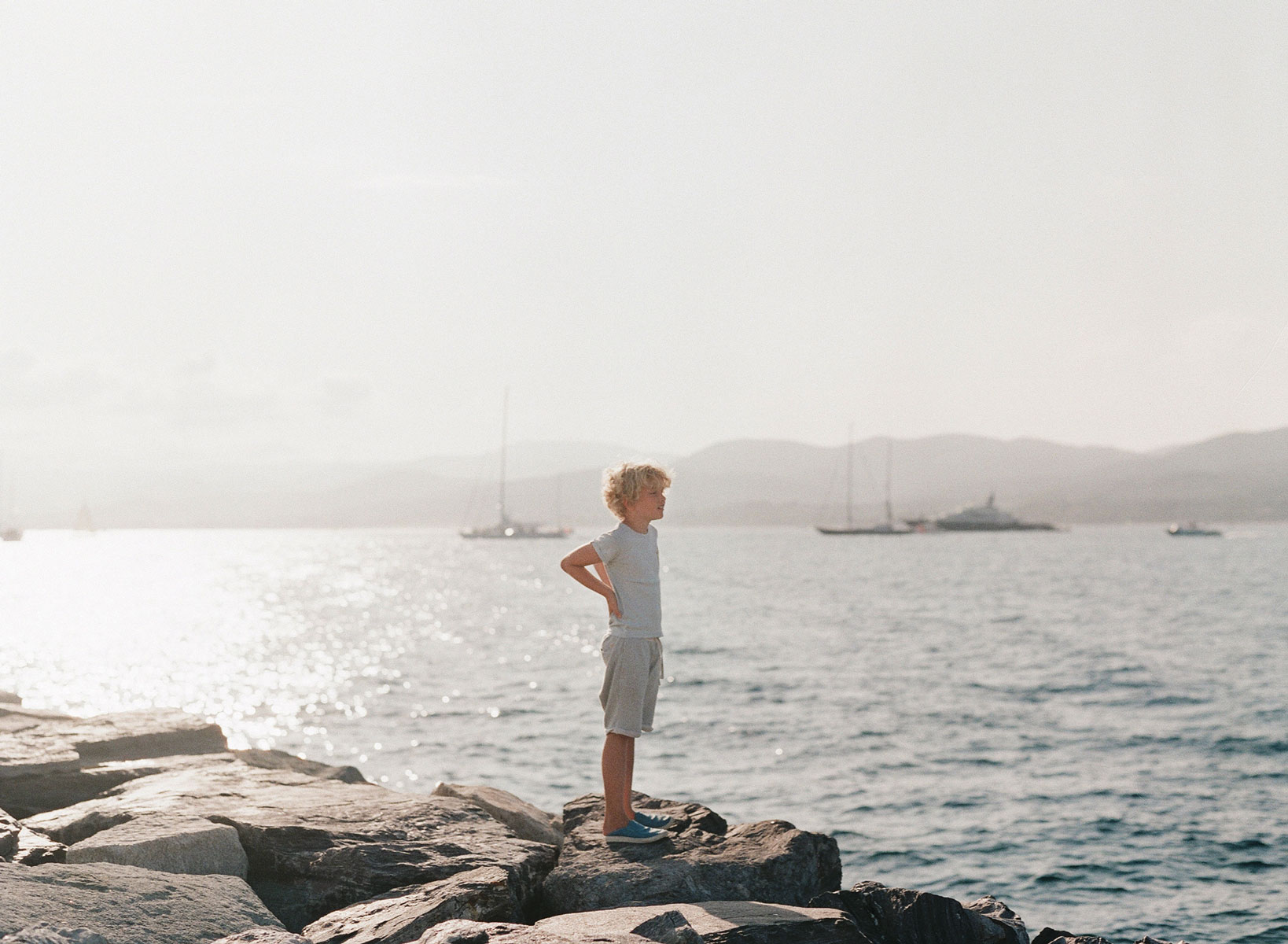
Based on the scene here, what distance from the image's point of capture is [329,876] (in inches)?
269

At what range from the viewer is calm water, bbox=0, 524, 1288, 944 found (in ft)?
42.8

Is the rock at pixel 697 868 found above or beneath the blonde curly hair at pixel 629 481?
beneath

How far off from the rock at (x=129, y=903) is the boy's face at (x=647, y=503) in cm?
307

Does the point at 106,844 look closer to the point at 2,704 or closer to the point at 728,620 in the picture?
the point at 2,704

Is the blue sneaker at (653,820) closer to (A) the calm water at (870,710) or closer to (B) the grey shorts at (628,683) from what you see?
(B) the grey shorts at (628,683)

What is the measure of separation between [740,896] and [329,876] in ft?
8.41

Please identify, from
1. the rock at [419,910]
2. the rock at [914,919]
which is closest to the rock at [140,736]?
the rock at [419,910]

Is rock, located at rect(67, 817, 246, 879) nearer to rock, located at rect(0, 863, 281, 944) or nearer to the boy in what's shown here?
rock, located at rect(0, 863, 281, 944)

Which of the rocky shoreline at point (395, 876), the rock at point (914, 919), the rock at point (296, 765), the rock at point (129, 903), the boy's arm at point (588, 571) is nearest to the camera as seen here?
the rock at point (129, 903)

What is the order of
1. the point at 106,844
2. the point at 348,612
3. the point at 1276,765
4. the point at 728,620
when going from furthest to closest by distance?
the point at 348,612, the point at 728,620, the point at 1276,765, the point at 106,844

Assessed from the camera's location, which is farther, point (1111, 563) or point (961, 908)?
point (1111, 563)

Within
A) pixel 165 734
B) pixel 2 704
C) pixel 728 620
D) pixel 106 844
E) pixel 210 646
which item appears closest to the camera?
pixel 106 844

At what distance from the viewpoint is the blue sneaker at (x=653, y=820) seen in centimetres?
751

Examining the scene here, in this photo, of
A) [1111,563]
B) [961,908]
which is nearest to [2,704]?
[961,908]
